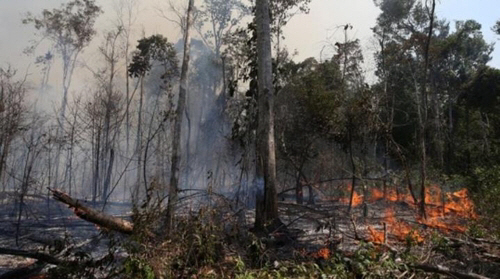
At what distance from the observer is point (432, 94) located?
25.5 m

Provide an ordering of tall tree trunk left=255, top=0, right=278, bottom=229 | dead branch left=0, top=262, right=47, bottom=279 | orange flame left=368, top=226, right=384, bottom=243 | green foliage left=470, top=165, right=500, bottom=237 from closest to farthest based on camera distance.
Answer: dead branch left=0, top=262, right=47, bottom=279 → orange flame left=368, top=226, right=384, bottom=243 → tall tree trunk left=255, top=0, right=278, bottom=229 → green foliage left=470, top=165, right=500, bottom=237

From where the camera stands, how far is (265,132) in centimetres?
910

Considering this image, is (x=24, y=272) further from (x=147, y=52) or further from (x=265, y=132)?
(x=147, y=52)

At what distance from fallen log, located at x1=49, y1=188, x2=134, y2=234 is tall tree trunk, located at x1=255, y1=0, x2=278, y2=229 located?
307 centimetres

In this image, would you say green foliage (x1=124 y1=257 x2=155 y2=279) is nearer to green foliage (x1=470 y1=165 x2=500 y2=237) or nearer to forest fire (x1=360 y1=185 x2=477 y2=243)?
forest fire (x1=360 y1=185 x2=477 y2=243)

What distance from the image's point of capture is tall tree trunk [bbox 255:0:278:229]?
866cm

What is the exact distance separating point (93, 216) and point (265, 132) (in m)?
4.33

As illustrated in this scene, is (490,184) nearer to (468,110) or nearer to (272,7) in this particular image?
(272,7)

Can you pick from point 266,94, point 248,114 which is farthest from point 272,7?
point 266,94

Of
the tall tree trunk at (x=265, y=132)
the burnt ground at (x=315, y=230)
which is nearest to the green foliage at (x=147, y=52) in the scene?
the burnt ground at (x=315, y=230)

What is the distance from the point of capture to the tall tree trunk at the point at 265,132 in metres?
8.66

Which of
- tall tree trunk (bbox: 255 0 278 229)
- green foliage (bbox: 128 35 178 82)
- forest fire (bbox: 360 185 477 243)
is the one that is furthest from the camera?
green foliage (bbox: 128 35 178 82)

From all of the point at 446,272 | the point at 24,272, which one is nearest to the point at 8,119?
the point at 24,272

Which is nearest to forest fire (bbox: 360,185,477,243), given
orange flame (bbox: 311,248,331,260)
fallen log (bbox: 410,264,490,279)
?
orange flame (bbox: 311,248,331,260)
